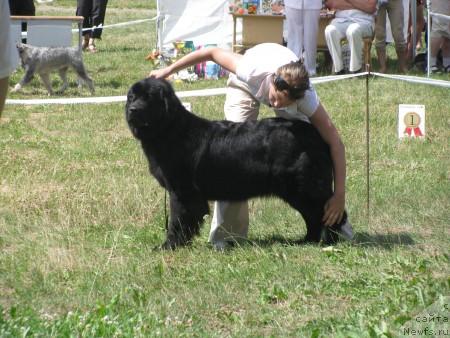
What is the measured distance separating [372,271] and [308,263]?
0.46 meters

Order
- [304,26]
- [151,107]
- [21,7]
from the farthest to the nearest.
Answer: [21,7]
[304,26]
[151,107]

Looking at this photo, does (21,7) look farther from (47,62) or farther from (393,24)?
(393,24)

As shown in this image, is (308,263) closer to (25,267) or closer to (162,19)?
(25,267)

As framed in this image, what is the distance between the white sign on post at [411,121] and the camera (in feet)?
29.0

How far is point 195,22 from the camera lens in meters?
14.7

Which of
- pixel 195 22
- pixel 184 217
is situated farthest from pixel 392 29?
pixel 184 217

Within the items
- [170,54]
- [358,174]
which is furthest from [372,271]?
[170,54]

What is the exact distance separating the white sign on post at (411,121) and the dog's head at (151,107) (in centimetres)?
398

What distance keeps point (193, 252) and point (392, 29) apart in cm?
882

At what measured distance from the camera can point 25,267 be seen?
527cm

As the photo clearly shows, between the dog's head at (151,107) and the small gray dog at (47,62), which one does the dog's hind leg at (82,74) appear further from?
the dog's head at (151,107)

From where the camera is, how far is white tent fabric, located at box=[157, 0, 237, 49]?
1462 centimetres

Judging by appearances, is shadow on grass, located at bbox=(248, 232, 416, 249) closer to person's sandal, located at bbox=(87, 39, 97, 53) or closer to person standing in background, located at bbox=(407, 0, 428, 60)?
person standing in background, located at bbox=(407, 0, 428, 60)

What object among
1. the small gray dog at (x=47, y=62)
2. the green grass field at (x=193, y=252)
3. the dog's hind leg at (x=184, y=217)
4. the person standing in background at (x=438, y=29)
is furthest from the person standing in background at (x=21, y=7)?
the dog's hind leg at (x=184, y=217)
